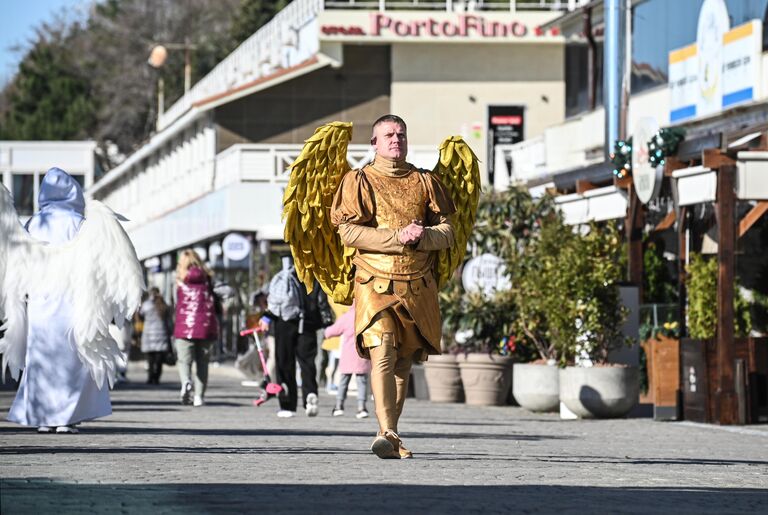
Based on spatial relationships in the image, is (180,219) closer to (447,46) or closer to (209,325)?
(447,46)

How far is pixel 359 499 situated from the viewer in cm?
898

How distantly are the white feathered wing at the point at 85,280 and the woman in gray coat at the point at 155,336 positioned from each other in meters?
17.6

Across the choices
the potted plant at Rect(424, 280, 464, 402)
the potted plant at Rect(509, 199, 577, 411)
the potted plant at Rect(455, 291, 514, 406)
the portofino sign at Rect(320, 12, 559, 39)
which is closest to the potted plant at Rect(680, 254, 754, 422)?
the potted plant at Rect(509, 199, 577, 411)

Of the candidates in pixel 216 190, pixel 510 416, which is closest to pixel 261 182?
pixel 216 190

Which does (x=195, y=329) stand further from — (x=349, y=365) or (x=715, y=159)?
(x=715, y=159)

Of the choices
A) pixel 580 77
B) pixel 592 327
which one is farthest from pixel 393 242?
pixel 580 77

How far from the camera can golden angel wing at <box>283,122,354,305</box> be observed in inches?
475

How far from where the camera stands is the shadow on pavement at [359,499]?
28.0 feet

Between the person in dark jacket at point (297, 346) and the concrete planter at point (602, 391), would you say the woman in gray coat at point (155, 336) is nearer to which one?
the person in dark jacket at point (297, 346)

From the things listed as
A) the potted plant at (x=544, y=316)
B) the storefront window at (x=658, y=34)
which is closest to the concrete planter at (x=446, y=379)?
the potted plant at (x=544, y=316)

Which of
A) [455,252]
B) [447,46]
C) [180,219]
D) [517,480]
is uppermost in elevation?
[447,46]

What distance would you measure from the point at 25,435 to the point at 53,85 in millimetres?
84931

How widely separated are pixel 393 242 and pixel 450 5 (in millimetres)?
42022

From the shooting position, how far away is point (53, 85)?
321ft
